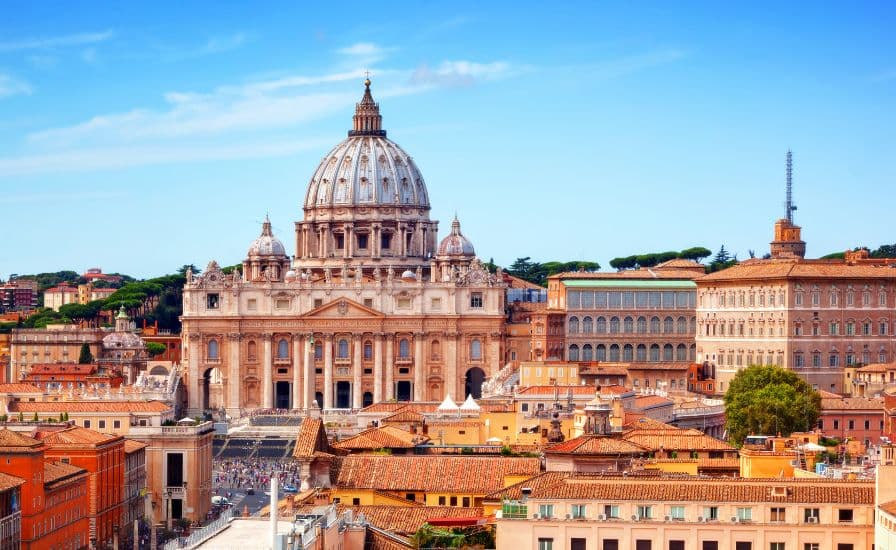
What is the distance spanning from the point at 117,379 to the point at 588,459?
3304 inches

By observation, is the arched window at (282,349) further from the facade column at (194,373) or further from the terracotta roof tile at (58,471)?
the terracotta roof tile at (58,471)

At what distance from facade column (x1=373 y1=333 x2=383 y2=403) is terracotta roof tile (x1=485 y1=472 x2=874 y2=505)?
103 m

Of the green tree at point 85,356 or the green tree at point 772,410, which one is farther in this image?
the green tree at point 85,356

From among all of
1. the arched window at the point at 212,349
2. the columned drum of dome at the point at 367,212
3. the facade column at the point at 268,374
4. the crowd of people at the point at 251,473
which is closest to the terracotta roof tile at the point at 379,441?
the crowd of people at the point at 251,473

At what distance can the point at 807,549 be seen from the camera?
40.1m

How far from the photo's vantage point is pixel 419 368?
14638cm

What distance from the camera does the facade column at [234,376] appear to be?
145 metres

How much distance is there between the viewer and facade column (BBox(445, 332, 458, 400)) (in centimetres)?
14562

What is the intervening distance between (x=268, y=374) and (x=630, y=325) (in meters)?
23.1

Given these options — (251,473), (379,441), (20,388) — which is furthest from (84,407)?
(379,441)

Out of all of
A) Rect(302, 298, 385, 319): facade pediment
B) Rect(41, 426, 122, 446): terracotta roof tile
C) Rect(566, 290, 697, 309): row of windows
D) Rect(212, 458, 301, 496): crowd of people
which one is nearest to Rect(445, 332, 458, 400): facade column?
Rect(302, 298, 385, 319): facade pediment

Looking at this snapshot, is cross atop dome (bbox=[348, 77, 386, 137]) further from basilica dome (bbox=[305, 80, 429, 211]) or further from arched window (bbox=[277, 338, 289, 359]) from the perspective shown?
arched window (bbox=[277, 338, 289, 359])

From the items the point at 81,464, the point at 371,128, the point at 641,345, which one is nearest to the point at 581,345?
the point at 641,345

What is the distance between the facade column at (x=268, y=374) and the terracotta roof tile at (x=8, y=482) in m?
85.7
